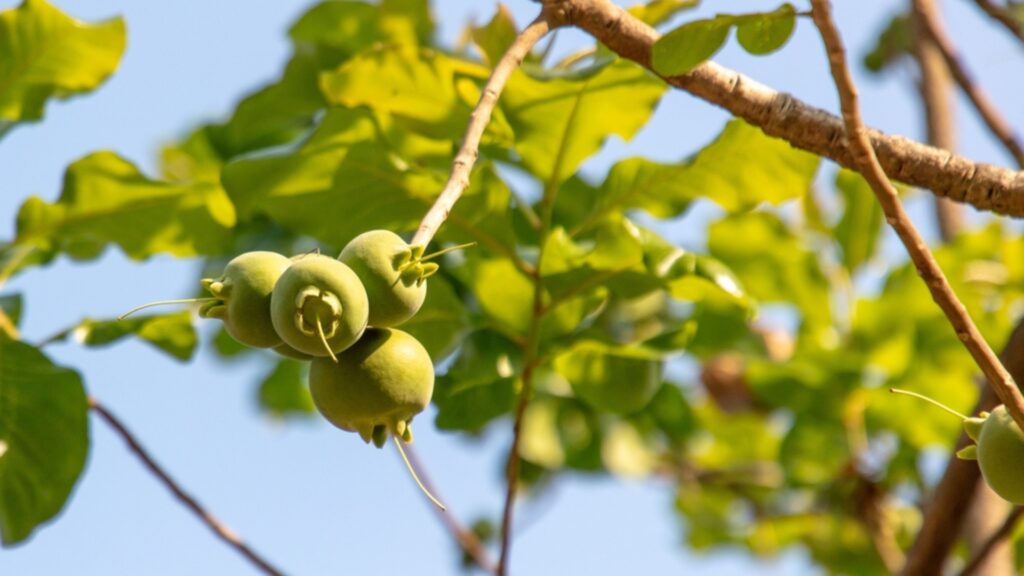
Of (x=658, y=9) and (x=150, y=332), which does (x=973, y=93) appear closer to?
(x=658, y=9)

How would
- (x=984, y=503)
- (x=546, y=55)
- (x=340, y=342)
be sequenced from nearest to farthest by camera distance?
(x=340, y=342), (x=546, y=55), (x=984, y=503)

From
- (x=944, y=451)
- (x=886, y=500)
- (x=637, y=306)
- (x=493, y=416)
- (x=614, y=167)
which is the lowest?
(x=886, y=500)

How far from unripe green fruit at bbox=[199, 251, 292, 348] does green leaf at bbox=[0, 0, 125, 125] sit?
117cm

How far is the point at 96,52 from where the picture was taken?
2.22m

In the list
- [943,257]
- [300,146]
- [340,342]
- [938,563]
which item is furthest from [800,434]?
[340,342]

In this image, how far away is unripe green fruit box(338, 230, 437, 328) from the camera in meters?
1.16

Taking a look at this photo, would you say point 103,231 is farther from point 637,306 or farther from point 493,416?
point 637,306

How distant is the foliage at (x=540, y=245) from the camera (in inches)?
74.7

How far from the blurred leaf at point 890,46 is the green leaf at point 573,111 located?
2240 mm

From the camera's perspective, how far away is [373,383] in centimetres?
115

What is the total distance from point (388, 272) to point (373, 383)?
0.10 metres

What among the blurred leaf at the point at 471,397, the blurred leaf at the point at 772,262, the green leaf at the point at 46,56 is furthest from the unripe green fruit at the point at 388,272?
the blurred leaf at the point at 772,262

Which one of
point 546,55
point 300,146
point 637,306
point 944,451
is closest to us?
point 300,146

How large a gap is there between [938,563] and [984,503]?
532 mm
